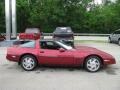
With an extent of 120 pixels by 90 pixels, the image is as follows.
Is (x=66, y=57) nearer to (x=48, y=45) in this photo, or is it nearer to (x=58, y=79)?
(x=48, y=45)

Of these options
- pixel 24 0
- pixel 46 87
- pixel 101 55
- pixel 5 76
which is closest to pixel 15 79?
pixel 5 76

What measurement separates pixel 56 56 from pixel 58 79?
1.55 m

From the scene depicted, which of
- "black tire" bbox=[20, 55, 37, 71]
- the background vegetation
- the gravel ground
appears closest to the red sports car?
"black tire" bbox=[20, 55, 37, 71]

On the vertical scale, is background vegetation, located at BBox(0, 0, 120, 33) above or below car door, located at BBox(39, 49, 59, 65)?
above

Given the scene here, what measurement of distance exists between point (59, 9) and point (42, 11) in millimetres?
2637

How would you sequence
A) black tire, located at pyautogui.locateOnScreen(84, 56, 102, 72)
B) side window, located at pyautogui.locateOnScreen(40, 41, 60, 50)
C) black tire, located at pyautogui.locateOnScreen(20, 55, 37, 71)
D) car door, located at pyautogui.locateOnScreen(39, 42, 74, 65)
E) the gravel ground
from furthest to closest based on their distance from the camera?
side window, located at pyautogui.locateOnScreen(40, 41, 60, 50), black tire, located at pyautogui.locateOnScreen(20, 55, 37, 71), car door, located at pyautogui.locateOnScreen(39, 42, 74, 65), black tire, located at pyautogui.locateOnScreen(84, 56, 102, 72), the gravel ground

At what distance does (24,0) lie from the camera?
4847 centimetres

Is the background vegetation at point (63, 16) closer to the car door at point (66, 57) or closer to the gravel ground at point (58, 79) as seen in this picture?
the gravel ground at point (58, 79)

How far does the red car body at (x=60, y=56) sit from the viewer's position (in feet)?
35.8

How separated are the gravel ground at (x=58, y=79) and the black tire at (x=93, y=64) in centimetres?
19

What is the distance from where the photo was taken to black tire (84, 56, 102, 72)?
35.5 feet

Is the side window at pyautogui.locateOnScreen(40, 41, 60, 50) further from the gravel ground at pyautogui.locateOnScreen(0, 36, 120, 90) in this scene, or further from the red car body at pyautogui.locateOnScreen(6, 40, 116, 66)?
the gravel ground at pyautogui.locateOnScreen(0, 36, 120, 90)

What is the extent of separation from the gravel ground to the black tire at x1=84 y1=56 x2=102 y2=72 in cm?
19

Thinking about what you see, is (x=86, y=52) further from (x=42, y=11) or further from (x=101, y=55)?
(x=42, y=11)
